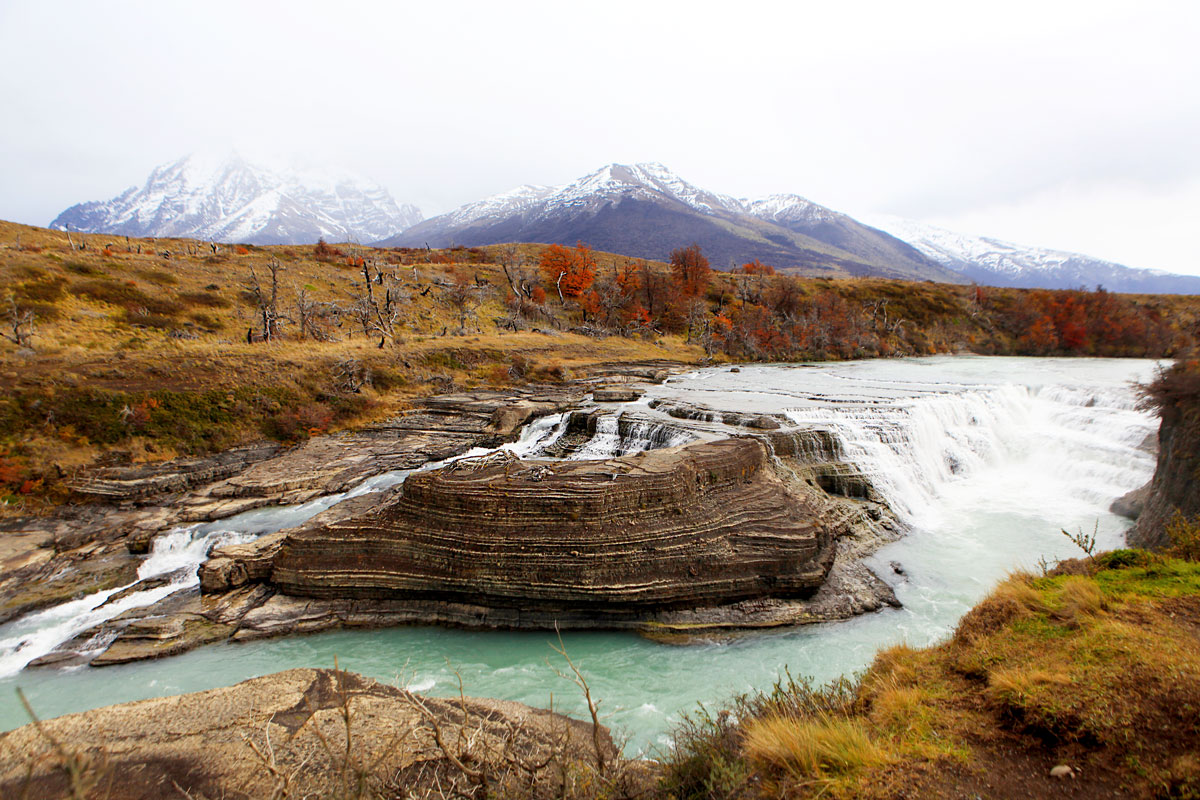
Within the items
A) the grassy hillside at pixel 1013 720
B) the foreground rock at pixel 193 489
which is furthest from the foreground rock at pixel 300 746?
the foreground rock at pixel 193 489

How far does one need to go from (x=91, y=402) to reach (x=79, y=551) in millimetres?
7148

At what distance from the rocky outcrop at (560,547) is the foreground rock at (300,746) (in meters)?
3.21

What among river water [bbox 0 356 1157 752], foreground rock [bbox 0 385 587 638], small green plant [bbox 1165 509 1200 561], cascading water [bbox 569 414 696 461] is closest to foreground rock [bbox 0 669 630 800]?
river water [bbox 0 356 1157 752]

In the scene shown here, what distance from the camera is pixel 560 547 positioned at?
916 cm

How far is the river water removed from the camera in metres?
7.65

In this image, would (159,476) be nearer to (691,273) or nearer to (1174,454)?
(1174,454)

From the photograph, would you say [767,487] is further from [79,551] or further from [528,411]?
[79,551]

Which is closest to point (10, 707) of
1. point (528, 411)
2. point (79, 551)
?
point (79, 551)

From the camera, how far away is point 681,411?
18250mm

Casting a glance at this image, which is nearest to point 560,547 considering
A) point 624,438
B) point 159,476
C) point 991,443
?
point 624,438

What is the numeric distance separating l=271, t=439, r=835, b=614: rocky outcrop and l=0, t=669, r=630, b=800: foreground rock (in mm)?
3207

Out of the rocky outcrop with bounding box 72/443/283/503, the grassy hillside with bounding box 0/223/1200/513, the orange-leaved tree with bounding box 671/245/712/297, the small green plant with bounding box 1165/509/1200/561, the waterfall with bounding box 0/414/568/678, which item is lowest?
the waterfall with bounding box 0/414/568/678

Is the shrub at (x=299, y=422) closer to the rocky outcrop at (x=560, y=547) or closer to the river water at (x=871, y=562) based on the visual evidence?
the river water at (x=871, y=562)

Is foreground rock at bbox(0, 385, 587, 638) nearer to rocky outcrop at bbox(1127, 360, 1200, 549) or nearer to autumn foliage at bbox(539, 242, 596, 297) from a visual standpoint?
rocky outcrop at bbox(1127, 360, 1200, 549)
